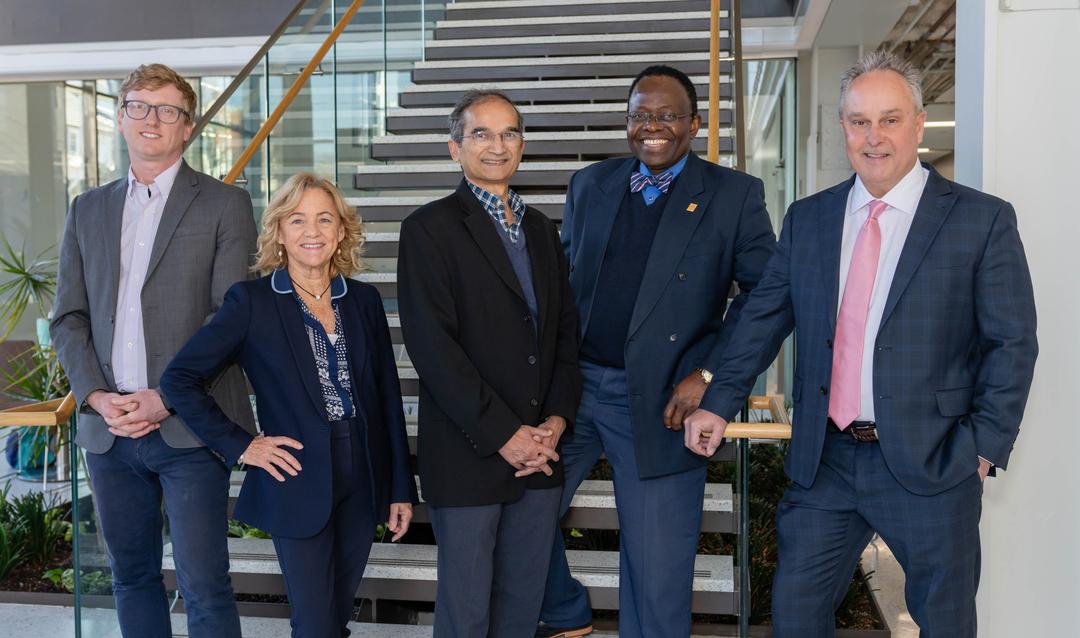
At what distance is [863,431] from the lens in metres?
2.17

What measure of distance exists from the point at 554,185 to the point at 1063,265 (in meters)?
3.03

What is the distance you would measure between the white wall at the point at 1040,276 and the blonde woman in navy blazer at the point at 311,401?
5.05ft

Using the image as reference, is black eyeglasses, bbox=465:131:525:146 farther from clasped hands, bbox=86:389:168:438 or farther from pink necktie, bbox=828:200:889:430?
clasped hands, bbox=86:389:168:438

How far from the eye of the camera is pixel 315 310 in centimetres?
241

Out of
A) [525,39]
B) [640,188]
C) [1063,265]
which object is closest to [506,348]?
[640,188]

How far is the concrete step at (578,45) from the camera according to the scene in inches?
254

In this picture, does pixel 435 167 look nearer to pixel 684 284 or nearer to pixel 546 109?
pixel 546 109

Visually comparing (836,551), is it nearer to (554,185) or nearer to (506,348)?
(506,348)

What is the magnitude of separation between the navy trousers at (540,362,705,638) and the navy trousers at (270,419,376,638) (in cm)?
51

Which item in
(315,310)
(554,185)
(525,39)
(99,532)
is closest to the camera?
(315,310)

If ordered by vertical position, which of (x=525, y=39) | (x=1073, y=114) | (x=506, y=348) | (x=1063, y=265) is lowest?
(x=506, y=348)

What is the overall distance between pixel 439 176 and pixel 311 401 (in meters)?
3.15

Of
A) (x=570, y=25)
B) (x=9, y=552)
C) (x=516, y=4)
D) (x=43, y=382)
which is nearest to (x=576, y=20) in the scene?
(x=570, y=25)

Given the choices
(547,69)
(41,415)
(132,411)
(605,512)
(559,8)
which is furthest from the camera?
(559,8)
